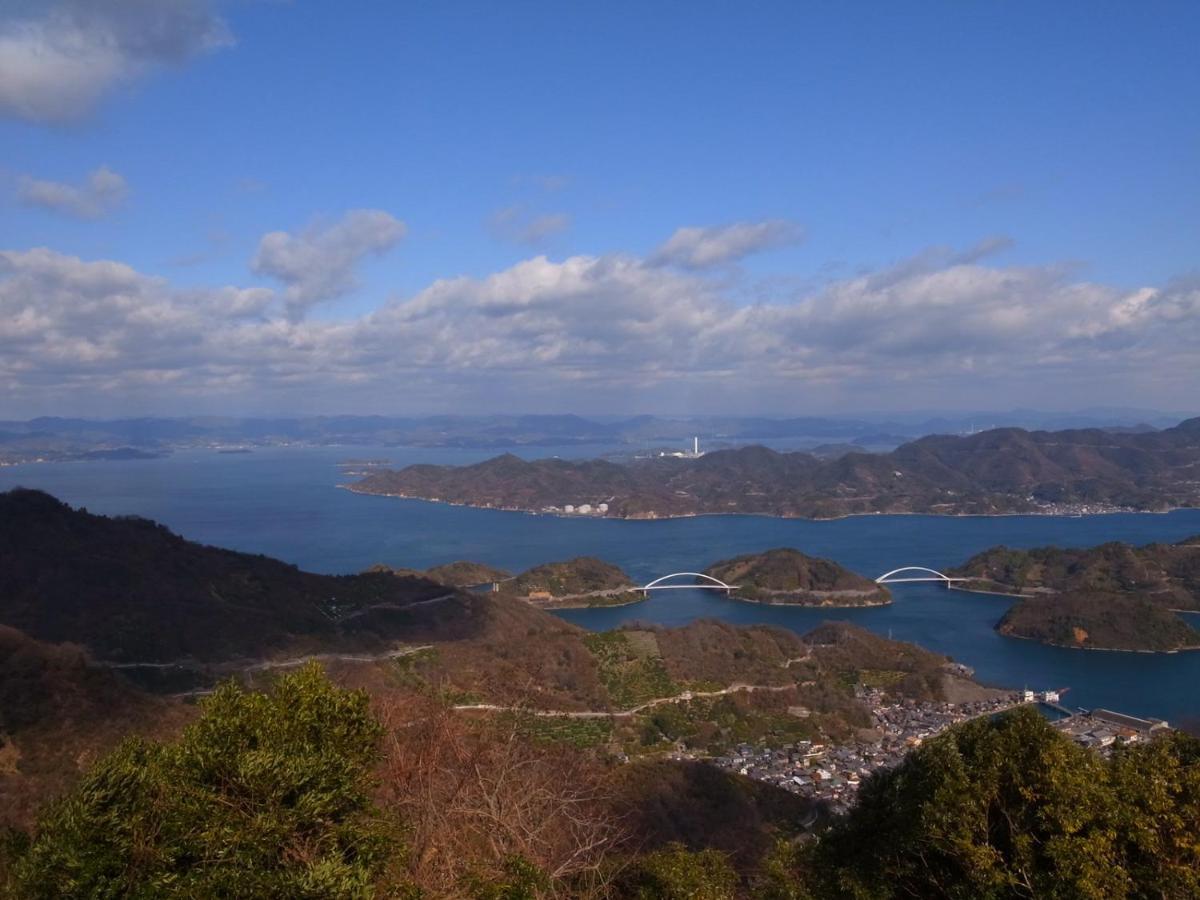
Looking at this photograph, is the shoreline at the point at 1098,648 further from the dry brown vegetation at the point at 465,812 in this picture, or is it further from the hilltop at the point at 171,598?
the dry brown vegetation at the point at 465,812

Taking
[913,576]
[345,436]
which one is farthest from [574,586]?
[345,436]

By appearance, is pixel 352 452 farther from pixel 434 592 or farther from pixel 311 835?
pixel 311 835

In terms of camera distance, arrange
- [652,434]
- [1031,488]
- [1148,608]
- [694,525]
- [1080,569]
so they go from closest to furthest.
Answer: [1148,608]
[1080,569]
[694,525]
[1031,488]
[652,434]

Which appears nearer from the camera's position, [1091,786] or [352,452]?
[1091,786]

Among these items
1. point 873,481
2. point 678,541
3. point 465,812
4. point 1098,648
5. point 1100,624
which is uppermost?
point 465,812

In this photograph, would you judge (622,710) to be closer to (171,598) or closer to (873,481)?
(171,598)

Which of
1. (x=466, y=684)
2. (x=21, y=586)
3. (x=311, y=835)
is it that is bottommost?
(x=466, y=684)

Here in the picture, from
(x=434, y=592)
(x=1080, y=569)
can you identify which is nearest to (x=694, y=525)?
(x=1080, y=569)
